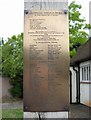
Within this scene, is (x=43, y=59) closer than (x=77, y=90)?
Yes

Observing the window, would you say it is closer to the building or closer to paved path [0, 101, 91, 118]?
the building

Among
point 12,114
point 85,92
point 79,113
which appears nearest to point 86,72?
point 85,92

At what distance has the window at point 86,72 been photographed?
744 inches

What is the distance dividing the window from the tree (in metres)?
6.90

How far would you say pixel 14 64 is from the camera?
2589 cm

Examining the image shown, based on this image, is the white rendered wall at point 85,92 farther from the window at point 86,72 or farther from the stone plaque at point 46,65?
the stone plaque at point 46,65

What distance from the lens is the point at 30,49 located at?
6590mm

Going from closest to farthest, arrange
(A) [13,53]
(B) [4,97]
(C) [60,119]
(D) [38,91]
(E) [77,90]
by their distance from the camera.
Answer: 1. (D) [38,91]
2. (C) [60,119]
3. (E) [77,90]
4. (B) [4,97]
5. (A) [13,53]

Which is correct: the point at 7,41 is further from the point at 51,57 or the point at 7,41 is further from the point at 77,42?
the point at 51,57

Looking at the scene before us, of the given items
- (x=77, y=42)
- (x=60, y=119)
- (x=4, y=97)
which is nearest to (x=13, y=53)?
(x=4, y=97)

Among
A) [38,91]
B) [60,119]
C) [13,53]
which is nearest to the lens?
[38,91]

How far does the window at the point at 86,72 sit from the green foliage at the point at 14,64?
6376mm

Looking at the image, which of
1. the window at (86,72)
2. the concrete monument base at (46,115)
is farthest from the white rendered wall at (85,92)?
the concrete monument base at (46,115)

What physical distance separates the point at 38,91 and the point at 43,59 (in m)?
0.68
